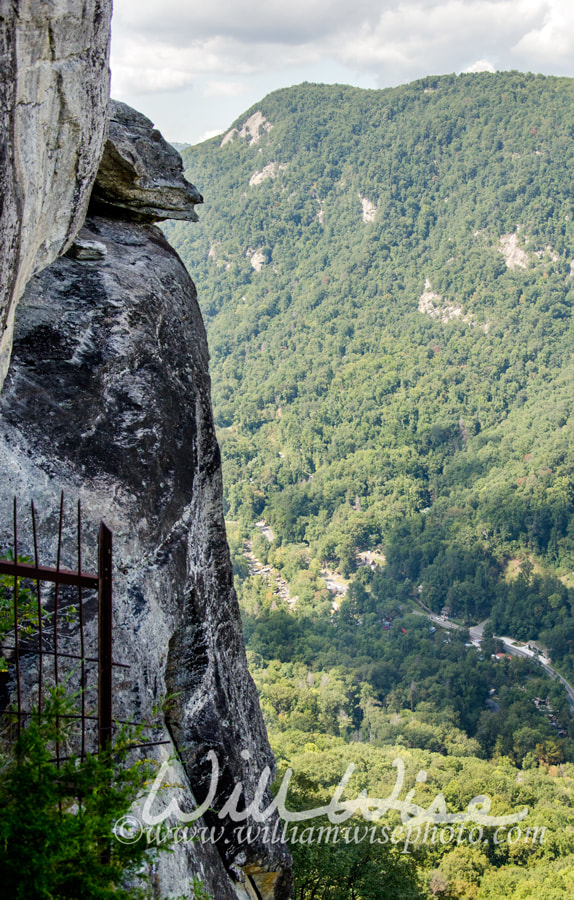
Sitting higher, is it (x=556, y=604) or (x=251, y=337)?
(x=251, y=337)

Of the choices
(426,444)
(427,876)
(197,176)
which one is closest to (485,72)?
(197,176)

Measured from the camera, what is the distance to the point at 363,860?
1221 cm

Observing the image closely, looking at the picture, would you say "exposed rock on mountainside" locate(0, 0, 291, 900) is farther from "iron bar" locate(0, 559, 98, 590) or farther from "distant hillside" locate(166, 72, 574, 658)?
"distant hillside" locate(166, 72, 574, 658)

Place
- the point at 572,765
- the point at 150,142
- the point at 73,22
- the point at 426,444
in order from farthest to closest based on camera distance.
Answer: the point at 426,444 < the point at 572,765 < the point at 150,142 < the point at 73,22

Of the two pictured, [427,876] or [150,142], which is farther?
[427,876]

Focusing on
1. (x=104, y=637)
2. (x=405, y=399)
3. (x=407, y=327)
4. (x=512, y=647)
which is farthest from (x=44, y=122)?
(x=407, y=327)

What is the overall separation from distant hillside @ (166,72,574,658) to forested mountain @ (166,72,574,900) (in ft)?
1.29

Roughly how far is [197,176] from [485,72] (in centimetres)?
6587

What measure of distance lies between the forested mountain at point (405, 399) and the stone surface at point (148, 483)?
981 cm

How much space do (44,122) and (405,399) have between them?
334 feet

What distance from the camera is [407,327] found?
4803 inches

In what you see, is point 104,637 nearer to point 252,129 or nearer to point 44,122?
point 44,122

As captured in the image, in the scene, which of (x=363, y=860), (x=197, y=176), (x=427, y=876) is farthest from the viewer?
(x=197, y=176)

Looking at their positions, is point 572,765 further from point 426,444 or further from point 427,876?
point 426,444
